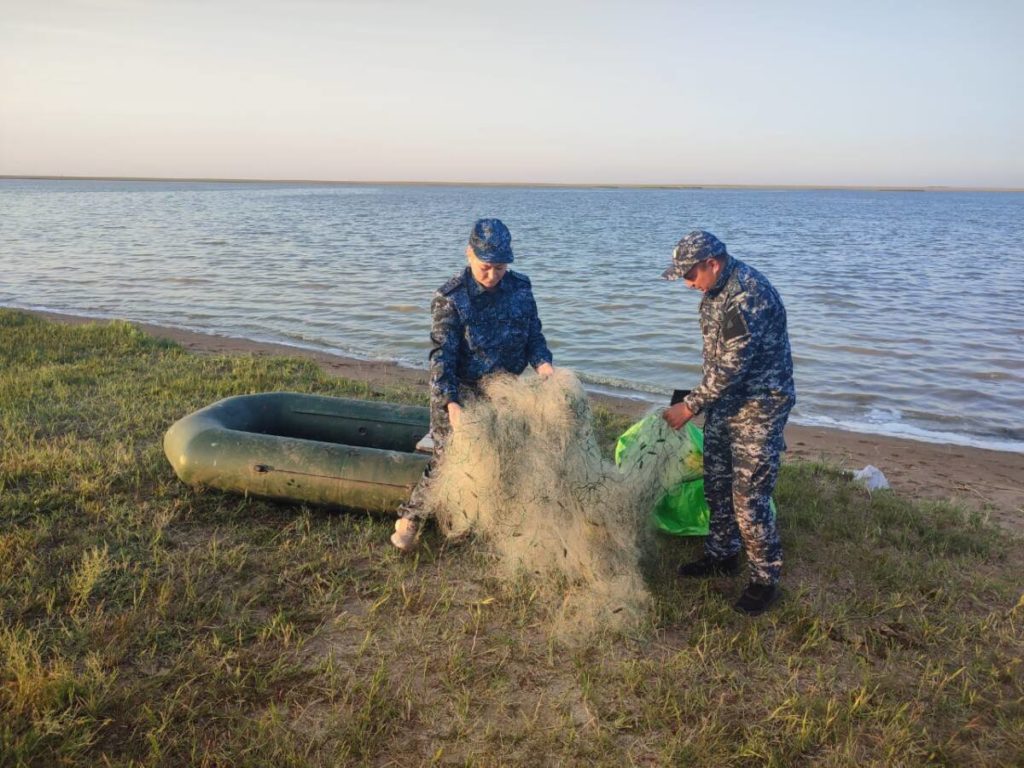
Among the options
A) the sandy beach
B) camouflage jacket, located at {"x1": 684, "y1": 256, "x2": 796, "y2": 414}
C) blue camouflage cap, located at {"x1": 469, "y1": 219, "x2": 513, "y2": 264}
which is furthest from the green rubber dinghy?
the sandy beach

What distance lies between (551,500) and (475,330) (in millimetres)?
1077

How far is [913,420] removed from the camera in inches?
378

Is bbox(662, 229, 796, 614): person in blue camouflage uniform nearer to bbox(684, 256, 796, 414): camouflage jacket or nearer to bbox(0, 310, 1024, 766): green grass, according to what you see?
bbox(684, 256, 796, 414): camouflage jacket

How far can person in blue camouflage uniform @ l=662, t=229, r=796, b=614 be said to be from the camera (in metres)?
3.58

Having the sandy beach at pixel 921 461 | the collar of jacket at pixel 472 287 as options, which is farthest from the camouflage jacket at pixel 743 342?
the sandy beach at pixel 921 461

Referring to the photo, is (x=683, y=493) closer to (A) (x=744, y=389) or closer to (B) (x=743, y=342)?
(A) (x=744, y=389)

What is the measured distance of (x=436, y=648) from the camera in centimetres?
360

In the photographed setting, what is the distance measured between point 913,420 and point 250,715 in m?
9.40

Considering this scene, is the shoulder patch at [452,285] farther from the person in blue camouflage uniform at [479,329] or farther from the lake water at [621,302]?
the lake water at [621,302]

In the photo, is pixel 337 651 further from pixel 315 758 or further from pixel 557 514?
pixel 557 514

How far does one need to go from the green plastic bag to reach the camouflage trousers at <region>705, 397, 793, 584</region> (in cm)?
55

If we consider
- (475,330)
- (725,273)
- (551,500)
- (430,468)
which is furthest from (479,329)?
(725,273)

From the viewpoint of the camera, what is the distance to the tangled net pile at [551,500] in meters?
3.79

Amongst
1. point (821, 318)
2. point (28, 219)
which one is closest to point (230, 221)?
point (28, 219)
